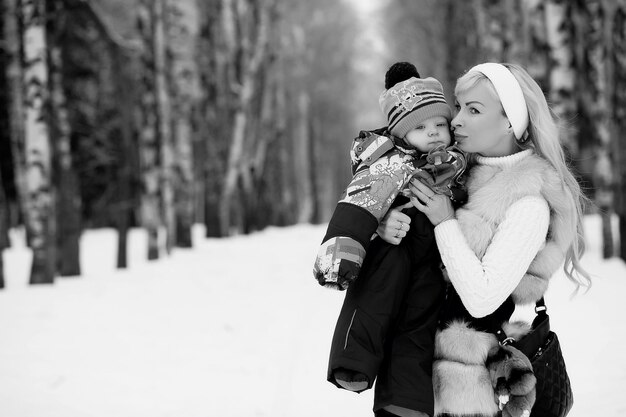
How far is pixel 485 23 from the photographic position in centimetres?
1780

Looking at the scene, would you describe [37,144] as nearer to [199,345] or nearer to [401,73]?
[199,345]

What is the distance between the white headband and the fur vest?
0.16 m

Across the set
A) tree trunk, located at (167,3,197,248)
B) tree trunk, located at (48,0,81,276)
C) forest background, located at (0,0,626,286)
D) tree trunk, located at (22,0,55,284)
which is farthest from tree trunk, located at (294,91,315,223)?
tree trunk, located at (22,0,55,284)

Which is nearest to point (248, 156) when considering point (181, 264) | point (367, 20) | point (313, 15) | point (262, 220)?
point (262, 220)

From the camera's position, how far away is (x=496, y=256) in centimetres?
221

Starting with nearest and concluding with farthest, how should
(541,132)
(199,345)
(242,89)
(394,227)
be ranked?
1. (394,227)
2. (541,132)
3. (199,345)
4. (242,89)

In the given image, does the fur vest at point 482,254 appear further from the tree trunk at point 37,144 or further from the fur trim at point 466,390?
the tree trunk at point 37,144

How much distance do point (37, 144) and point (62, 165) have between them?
162cm

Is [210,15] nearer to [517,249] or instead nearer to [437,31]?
[437,31]

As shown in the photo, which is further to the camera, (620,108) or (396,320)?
(620,108)

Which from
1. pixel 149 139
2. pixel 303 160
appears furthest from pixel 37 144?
pixel 303 160

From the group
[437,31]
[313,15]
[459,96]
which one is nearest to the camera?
[459,96]

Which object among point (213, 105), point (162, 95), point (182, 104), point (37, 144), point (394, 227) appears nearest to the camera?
point (394, 227)

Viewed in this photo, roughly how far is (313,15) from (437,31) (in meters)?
6.80
